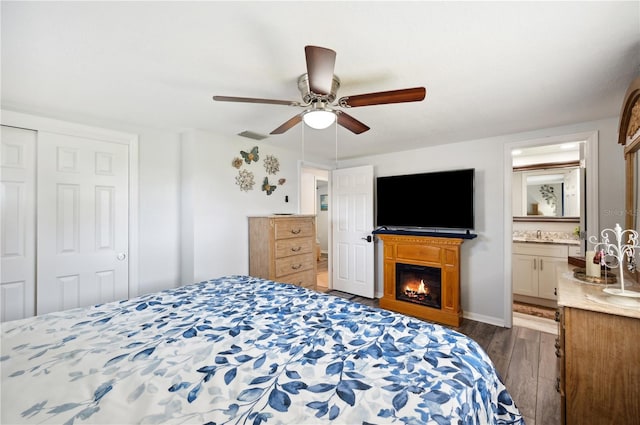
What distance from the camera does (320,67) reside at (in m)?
1.29

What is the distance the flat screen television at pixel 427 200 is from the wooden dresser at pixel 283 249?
121 cm

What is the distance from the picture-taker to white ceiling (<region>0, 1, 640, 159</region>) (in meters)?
1.18

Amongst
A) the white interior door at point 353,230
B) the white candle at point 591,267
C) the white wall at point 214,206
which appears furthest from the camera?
the white interior door at point 353,230

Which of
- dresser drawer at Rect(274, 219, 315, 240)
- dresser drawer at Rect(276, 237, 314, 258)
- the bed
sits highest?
dresser drawer at Rect(274, 219, 315, 240)

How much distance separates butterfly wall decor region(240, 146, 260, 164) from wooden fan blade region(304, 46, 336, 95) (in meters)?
1.99

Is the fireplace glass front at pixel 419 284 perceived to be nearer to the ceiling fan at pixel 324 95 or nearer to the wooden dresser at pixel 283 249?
the wooden dresser at pixel 283 249

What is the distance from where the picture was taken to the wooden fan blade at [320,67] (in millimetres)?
1177

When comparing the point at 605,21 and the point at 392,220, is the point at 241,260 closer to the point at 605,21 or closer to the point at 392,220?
the point at 392,220

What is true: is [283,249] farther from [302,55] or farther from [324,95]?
[302,55]

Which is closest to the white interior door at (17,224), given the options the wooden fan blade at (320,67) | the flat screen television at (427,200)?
the wooden fan blade at (320,67)

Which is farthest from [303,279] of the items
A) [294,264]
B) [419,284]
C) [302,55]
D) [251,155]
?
[302,55]

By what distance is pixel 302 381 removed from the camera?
2.82ft

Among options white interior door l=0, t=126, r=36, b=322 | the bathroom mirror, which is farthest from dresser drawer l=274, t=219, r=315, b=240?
the bathroom mirror

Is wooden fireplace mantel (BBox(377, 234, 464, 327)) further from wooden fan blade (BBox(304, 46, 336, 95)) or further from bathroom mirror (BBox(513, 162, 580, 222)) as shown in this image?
wooden fan blade (BBox(304, 46, 336, 95))
